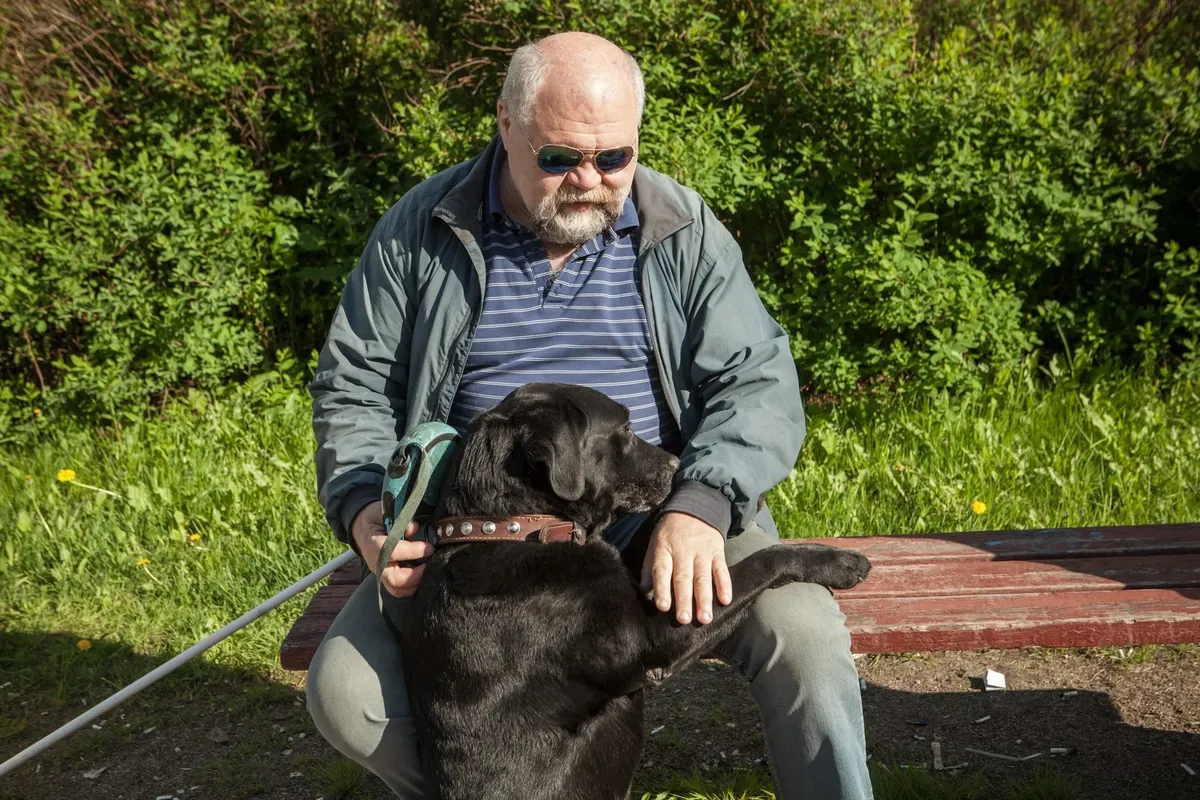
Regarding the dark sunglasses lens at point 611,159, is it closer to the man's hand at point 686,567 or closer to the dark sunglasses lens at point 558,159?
the dark sunglasses lens at point 558,159

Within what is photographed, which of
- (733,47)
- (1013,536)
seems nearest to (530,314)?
(1013,536)

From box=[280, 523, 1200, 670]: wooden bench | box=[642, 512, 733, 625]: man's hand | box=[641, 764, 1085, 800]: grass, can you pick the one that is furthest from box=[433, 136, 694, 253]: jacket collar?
box=[641, 764, 1085, 800]: grass

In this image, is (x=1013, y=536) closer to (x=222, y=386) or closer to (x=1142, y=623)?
(x=1142, y=623)

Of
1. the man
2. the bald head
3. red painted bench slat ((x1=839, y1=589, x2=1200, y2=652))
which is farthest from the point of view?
the bald head

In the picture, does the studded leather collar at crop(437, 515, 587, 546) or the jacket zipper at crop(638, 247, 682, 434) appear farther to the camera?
the jacket zipper at crop(638, 247, 682, 434)

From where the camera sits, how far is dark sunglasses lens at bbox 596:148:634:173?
108 inches

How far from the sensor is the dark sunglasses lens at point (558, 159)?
107 inches

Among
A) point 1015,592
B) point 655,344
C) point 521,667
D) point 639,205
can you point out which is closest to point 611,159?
point 639,205

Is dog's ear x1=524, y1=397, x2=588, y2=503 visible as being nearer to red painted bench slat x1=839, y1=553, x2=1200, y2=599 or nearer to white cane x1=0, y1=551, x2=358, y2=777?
red painted bench slat x1=839, y1=553, x2=1200, y2=599

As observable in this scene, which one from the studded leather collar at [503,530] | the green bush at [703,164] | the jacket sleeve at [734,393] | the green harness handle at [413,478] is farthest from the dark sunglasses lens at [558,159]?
the green bush at [703,164]

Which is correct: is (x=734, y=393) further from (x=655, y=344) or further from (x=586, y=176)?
(x=586, y=176)

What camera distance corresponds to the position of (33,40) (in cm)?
558

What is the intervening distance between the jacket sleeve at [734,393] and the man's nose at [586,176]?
338 mm

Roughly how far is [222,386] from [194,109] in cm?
140
